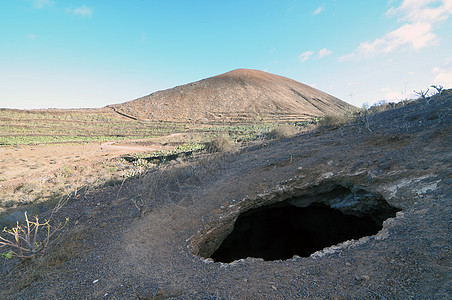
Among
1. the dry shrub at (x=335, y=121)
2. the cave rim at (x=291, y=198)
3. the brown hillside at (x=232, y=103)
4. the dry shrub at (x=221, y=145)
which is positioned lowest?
the cave rim at (x=291, y=198)

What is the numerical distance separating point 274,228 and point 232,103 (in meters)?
43.3

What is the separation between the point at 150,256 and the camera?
4.14 metres

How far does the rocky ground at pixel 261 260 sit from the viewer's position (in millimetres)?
2775

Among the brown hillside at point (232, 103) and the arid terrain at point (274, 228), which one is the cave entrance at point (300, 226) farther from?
the brown hillside at point (232, 103)

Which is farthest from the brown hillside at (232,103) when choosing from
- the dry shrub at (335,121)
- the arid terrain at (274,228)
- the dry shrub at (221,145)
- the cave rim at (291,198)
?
the cave rim at (291,198)

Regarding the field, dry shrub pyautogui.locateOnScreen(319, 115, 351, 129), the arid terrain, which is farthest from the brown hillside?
the arid terrain

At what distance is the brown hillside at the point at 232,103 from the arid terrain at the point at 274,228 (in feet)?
A: 109

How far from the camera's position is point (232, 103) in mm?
49938

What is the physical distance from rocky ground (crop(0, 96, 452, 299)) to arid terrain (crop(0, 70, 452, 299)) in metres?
0.02

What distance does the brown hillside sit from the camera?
4466 centimetres

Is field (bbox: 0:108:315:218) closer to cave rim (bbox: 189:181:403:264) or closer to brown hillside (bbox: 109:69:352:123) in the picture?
cave rim (bbox: 189:181:403:264)

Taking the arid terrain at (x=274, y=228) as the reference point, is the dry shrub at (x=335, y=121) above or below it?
above

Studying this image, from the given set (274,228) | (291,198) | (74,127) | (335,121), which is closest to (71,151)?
(74,127)

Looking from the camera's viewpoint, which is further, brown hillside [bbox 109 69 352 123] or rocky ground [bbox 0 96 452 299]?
brown hillside [bbox 109 69 352 123]
